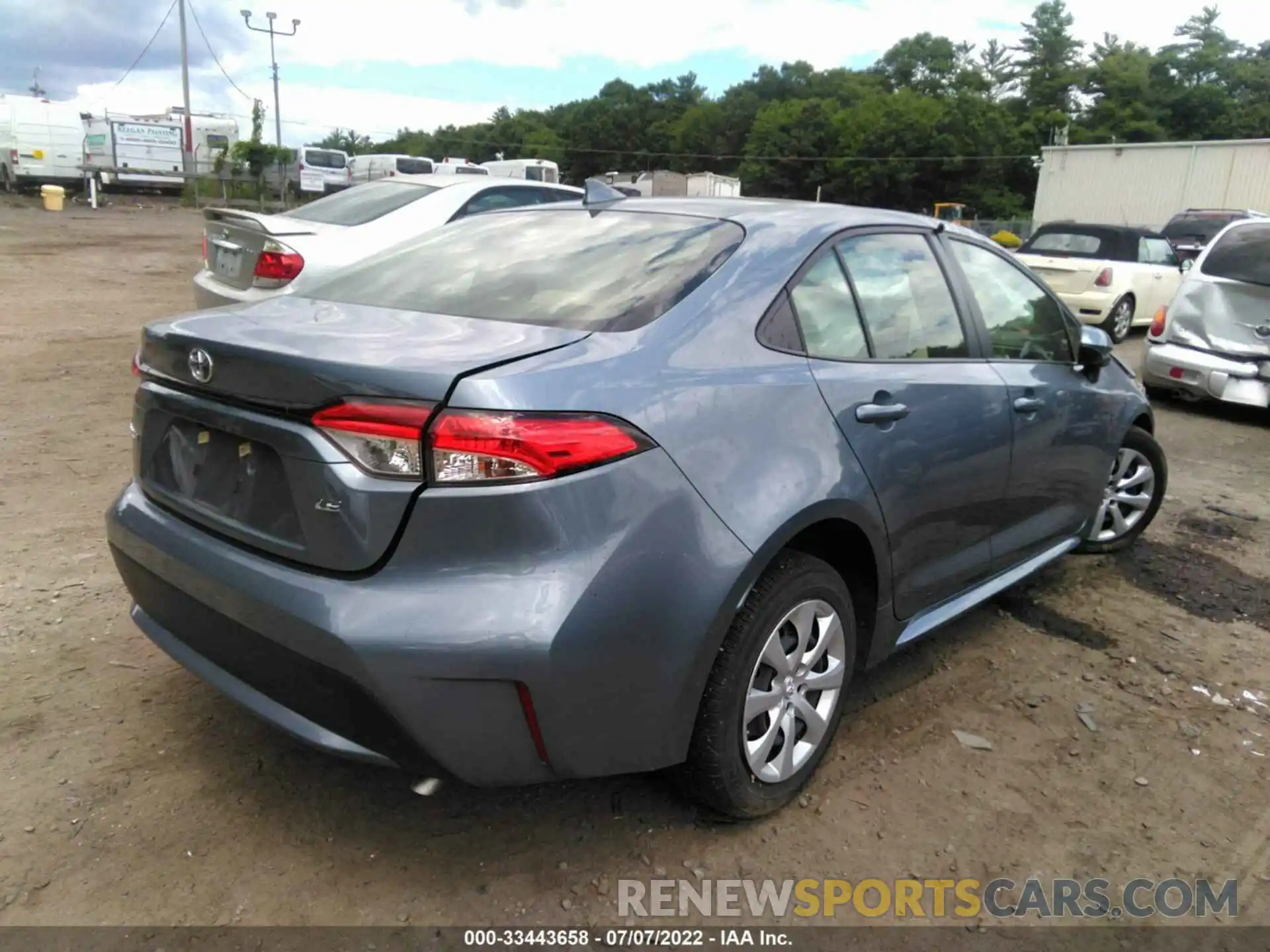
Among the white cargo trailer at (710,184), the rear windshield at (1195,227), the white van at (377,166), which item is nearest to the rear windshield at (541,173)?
the white van at (377,166)

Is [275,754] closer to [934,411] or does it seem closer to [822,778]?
[822,778]

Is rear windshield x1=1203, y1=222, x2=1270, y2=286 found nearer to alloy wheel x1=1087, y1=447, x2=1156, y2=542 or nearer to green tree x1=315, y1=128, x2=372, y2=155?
alloy wheel x1=1087, y1=447, x2=1156, y2=542

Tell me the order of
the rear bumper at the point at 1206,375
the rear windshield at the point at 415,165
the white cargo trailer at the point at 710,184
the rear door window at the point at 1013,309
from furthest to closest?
the white cargo trailer at the point at 710,184, the rear windshield at the point at 415,165, the rear bumper at the point at 1206,375, the rear door window at the point at 1013,309

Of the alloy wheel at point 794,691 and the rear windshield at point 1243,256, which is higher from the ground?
the rear windshield at point 1243,256

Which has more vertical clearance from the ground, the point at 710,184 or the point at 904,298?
the point at 710,184

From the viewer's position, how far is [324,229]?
6.51 m

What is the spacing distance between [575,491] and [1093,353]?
273cm

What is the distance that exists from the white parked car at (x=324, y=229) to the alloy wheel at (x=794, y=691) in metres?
4.00

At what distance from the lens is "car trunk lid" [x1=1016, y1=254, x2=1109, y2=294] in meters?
11.6

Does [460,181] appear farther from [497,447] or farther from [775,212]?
[497,447]

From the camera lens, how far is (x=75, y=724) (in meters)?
2.89

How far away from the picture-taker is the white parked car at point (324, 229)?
6.11m

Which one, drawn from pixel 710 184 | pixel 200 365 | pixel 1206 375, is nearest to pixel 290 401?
pixel 200 365

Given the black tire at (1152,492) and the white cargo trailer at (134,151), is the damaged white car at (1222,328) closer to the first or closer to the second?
the black tire at (1152,492)
